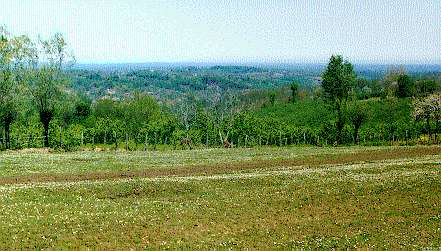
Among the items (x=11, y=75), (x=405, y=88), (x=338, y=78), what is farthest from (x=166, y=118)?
(x=405, y=88)

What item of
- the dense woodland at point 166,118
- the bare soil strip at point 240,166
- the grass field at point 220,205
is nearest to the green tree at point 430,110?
the dense woodland at point 166,118

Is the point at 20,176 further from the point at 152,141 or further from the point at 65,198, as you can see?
the point at 152,141

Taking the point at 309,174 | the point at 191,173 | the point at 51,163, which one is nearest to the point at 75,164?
the point at 51,163

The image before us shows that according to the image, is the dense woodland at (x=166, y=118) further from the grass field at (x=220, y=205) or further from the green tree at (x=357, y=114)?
the grass field at (x=220, y=205)

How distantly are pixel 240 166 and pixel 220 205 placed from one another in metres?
18.3

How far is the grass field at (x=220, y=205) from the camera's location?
30406mm

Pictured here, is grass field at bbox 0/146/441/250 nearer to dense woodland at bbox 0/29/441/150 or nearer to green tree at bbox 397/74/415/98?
dense woodland at bbox 0/29/441/150

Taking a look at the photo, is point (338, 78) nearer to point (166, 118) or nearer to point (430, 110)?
point (430, 110)

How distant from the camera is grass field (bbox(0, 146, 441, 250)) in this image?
3041 cm

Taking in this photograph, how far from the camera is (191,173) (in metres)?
Answer: 51.0

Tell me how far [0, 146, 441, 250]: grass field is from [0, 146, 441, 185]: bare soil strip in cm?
20

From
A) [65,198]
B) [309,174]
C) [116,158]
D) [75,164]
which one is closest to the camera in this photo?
[65,198]

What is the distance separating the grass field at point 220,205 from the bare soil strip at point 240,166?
7.9 inches

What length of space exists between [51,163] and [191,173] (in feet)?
55.4
